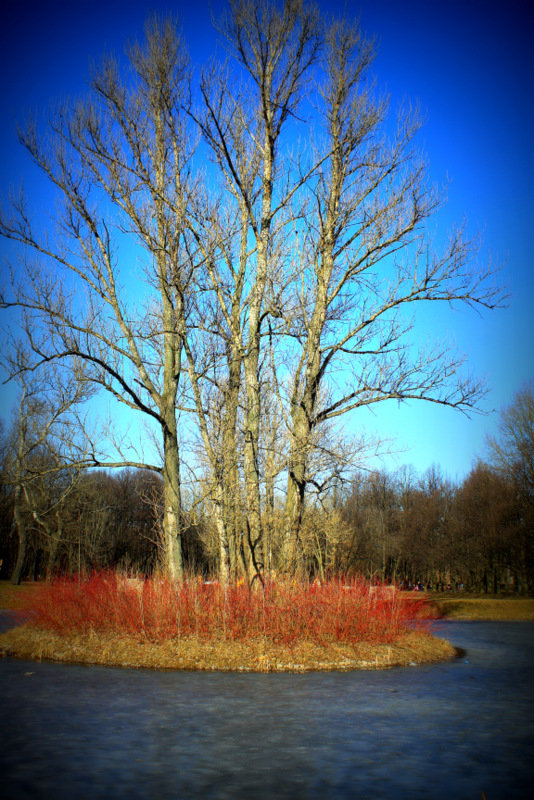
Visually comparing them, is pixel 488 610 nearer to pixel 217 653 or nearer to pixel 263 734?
pixel 217 653

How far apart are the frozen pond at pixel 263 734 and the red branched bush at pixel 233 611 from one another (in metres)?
1.59

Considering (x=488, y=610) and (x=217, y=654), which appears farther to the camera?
(x=488, y=610)

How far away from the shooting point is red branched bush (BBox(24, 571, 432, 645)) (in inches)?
495

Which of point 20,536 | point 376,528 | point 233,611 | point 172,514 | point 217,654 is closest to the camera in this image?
point 217,654

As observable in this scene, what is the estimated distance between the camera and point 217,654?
38.5 ft

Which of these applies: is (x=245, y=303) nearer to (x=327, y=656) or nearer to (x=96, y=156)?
(x=96, y=156)

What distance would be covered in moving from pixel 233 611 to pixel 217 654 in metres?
1.06

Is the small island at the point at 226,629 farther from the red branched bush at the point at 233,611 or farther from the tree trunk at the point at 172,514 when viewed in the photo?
the tree trunk at the point at 172,514

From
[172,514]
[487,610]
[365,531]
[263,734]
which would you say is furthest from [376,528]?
[263,734]

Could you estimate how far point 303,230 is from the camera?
16.3m

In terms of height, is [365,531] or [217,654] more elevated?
[365,531]

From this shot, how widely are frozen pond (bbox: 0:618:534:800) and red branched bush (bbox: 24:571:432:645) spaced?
159 centimetres

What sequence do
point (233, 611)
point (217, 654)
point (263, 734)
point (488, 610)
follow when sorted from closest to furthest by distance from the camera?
point (263, 734), point (217, 654), point (233, 611), point (488, 610)

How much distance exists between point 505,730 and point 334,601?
565 centimetres
